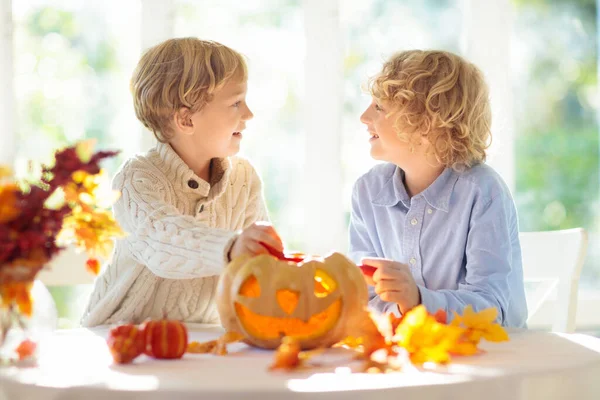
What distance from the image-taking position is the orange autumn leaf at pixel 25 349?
1054mm

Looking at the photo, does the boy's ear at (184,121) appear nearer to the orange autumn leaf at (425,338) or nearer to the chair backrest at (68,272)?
the chair backrest at (68,272)

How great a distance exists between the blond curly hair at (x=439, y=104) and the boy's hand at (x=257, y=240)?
673 mm

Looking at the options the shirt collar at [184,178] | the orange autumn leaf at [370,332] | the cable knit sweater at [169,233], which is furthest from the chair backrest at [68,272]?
the orange autumn leaf at [370,332]

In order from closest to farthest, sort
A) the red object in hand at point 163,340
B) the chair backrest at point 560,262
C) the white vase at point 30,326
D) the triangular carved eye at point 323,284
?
the white vase at point 30,326 < the red object in hand at point 163,340 < the triangular carved eye at point 323,284 < the chair backrest at point 560,262

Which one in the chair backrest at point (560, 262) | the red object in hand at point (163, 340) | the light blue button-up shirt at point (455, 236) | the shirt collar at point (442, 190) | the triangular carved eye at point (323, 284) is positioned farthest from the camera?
the chair backrest at point (560, 262)

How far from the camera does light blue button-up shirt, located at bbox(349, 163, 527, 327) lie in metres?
1.66

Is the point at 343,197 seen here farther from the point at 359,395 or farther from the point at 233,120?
the point at 359,395

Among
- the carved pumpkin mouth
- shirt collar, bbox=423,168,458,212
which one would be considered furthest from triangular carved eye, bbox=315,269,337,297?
shirt collar, bbox=423,168,458,212

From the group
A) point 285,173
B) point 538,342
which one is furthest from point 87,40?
point 538,342

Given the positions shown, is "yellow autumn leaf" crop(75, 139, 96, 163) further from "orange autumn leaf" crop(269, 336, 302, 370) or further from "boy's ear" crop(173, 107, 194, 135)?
"boy's ear" crop(173, 107, 194, 135)

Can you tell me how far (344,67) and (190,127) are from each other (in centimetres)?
122

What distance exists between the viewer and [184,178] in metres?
1.82

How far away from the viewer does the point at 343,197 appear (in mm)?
2986

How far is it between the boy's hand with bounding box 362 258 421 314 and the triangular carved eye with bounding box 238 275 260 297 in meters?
0.28
